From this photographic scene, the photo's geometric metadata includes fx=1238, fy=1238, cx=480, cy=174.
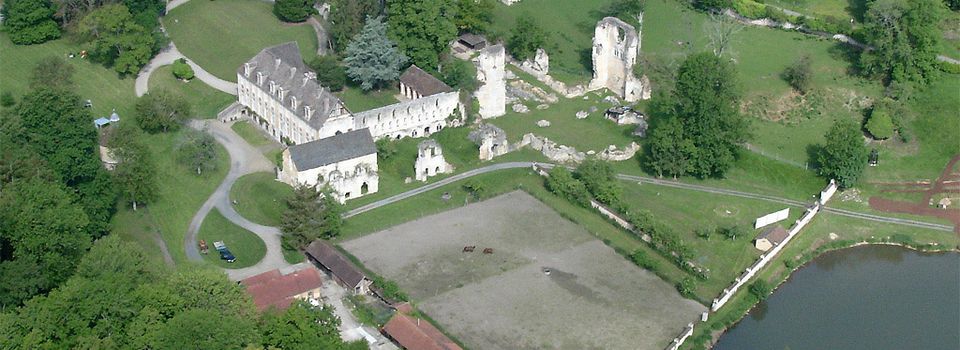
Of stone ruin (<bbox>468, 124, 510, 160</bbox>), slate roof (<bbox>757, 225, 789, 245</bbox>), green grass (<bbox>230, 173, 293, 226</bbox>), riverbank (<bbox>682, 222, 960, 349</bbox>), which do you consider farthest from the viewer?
stone ruin (<bbox>468, 124, 510, 160</bbox>)

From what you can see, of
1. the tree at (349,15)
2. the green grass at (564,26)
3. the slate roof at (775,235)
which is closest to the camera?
the slate roof at (775,235)

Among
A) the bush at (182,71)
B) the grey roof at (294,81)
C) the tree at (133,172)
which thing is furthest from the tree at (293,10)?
the tree at (133,172)

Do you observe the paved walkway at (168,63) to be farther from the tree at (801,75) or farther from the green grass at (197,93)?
the tree at (801,75)

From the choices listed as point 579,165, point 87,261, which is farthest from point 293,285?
point 579,165

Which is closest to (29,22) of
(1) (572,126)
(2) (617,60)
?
(1) (572,126)

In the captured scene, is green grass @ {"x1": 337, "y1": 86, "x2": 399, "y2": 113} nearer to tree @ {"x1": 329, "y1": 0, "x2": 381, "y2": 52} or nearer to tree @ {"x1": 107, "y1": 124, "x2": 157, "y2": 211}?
tree @ {"x1": 329, "y1": 0, "x2": 381, "y2": 52}

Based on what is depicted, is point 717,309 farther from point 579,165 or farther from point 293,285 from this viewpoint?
point 293,285

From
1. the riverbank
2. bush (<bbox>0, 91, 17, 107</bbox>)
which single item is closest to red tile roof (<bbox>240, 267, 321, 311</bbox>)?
the riverbank

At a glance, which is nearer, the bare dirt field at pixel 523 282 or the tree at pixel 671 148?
the bare dirt field at pixel 523 282
